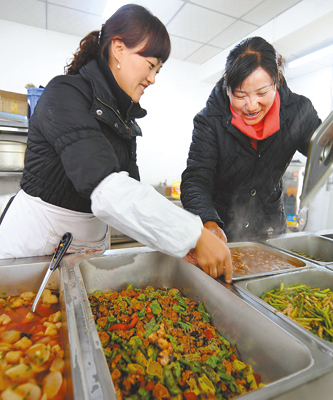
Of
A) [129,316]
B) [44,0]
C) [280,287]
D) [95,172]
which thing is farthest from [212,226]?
[44,0]

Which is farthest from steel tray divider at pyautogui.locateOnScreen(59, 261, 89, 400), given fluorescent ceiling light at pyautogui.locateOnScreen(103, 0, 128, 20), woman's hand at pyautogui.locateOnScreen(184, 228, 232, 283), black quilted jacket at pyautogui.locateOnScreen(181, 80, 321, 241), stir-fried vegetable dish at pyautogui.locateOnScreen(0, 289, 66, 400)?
fluorescent ceiling light at pyautogui.locateOnScreen(103, 0, 128, 20)

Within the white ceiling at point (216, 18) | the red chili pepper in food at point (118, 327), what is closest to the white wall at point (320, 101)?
the white ceiling at point (216, 18)

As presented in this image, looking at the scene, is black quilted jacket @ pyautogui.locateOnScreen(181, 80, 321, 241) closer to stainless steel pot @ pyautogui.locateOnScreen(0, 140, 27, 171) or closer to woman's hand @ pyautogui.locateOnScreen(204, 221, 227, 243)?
woman's hand @ pyautogui.locateOnScreen(204, 221, 227, 243)

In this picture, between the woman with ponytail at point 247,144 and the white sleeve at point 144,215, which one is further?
the woman with ponytail at point 247,144

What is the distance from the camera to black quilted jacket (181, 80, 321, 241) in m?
1.74

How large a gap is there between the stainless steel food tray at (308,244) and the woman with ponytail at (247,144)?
0.15 metres

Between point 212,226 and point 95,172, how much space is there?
801 mm

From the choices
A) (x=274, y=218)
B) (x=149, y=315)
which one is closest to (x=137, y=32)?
(x=149, y=315)

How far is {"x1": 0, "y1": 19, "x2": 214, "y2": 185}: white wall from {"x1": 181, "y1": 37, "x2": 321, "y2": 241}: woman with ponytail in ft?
12.3

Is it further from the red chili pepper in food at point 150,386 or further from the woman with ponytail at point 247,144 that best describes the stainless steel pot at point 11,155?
the red chili pepper in food at point 150,386

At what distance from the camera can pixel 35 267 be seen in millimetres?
1164

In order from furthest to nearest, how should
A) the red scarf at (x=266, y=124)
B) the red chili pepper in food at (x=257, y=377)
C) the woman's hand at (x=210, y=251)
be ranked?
the red scarf at (x=266, y=124)
the woman's hand at (x=210, y=251)
the red chili pepper in food at (x=257, y=377)

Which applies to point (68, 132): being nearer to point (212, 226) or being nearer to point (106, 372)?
point (106, 372)

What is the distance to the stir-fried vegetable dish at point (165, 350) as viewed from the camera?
2.47 feet
